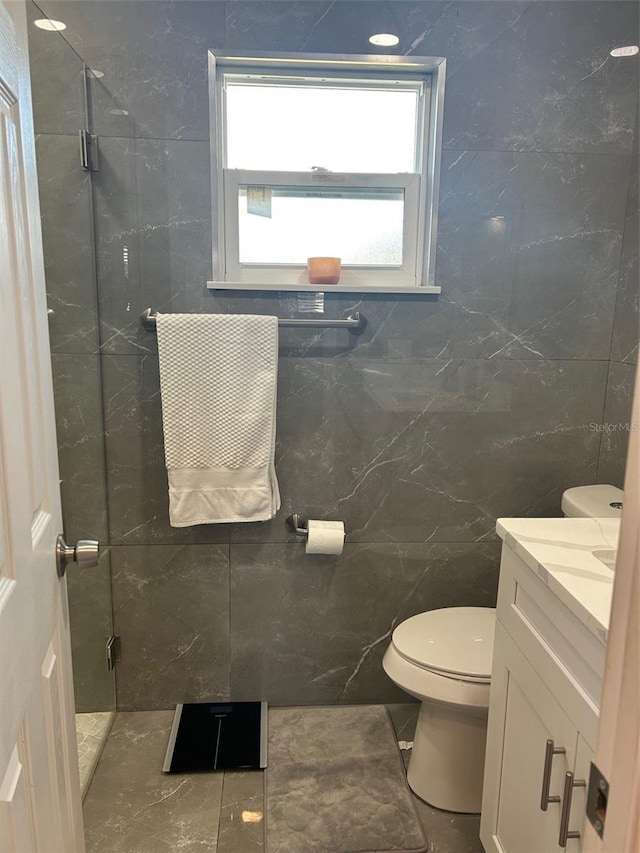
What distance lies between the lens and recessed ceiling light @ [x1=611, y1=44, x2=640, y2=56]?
5.81 feet

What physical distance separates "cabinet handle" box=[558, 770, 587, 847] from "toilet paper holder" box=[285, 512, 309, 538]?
42.0 inches

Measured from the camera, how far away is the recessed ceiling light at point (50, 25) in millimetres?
1580

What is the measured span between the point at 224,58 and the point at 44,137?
0.56 metres

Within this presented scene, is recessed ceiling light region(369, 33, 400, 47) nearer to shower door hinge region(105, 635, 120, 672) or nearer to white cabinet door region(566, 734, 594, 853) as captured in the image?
white cabinet door region(566, 734, 594, 853)

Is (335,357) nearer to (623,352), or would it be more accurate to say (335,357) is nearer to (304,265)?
(304,265)

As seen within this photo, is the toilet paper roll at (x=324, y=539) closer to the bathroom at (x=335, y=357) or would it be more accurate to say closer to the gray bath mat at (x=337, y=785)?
the bathroom at (x=335, y=357)

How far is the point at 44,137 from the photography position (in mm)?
1627

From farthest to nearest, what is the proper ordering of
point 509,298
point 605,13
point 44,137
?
point 509,298 → point 605,13 → point 44,137

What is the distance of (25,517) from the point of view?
836mm

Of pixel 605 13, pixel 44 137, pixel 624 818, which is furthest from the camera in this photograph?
pixel 605 13

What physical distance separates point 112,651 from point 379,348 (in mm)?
1310

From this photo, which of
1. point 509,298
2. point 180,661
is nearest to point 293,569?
point 180,661

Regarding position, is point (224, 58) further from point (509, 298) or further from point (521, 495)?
point (521, 495)

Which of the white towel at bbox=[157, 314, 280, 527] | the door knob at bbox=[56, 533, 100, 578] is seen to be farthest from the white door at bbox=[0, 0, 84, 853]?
the white towel at bbox=[157, 314, 280, 527]
